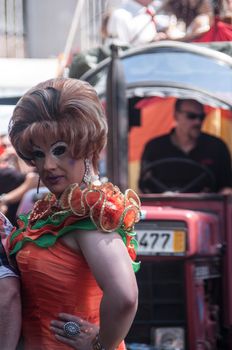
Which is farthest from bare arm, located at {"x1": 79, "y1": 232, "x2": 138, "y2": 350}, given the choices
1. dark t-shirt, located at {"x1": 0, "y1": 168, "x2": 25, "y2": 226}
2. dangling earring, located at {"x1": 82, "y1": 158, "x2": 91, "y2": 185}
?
dark t-shirt, located at {"x1": 0, "y1": 168, "x2": 25, "y2": 226}

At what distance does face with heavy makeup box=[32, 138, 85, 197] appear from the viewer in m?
2.41

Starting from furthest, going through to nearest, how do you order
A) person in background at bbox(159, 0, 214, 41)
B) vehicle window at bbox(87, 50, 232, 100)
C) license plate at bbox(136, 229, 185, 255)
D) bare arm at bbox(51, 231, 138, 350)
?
person in background at bbox(159, 0, 214, 41) → vehicle window at bbox(87, 50, 232, 100) → license plate at bbox(136, 229, 185, 255) → bare arm at bbox(51, 231, 138, 350)

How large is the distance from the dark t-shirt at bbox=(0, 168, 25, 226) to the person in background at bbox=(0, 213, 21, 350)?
4.67 metres

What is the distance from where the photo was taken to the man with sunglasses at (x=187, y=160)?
20.1ft

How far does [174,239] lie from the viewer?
16.1 feet

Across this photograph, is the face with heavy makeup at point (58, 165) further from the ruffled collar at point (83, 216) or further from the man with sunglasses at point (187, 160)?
the man with sunglasses at point (187, 160)

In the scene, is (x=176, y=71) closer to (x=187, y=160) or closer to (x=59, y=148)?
(x=187, y=160)

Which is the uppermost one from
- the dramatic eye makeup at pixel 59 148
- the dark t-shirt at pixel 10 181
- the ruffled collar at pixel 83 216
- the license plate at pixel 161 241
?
the dramatic eye makeup at pixel 59 148

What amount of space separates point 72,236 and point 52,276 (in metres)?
0.11

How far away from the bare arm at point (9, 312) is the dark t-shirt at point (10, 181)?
468 centimetres

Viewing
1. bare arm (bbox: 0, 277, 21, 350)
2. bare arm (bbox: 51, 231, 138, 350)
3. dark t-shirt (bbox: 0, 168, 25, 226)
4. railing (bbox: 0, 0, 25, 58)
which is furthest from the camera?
railing (bbox: 0, 0, 25, 58)

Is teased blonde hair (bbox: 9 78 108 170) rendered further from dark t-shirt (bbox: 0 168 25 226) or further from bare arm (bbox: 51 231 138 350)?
dark t-shirt (bbox: 0 168 25 226)

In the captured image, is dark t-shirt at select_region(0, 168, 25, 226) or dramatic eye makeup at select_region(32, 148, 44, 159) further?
dark t-shirt at select_region(0, 168, 25, 226)

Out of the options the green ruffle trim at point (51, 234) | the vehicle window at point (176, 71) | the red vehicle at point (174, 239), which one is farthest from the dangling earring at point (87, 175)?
the vehicle window at point (176, 71)
